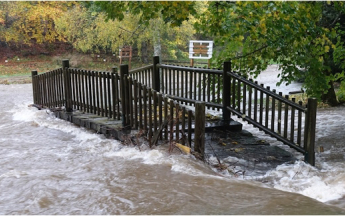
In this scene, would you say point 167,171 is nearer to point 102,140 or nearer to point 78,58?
point 102,140

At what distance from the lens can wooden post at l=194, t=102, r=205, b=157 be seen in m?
5.84

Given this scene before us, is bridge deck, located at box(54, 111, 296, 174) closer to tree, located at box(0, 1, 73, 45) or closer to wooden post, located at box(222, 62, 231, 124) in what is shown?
wooden post, located at box(222, 62, 231, 124)

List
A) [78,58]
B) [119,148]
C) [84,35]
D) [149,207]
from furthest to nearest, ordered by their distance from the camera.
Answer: [78,58] → [84,35] → [119,148] → [149,207]

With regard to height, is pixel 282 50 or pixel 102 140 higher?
pixel 282 50

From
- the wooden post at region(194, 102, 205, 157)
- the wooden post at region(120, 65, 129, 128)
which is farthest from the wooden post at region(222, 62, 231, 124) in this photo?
the wooden post at region(194, 102, 205, 157)

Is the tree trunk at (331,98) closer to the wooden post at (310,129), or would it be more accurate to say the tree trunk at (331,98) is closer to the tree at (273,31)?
the tree at (273,31)

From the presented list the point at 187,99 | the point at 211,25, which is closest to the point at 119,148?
the point at 187,99

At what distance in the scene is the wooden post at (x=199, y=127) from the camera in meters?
5.84

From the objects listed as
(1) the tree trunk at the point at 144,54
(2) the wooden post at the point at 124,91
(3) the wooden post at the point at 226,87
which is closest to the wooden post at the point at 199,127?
(2) the wooden post at the point at 124,91

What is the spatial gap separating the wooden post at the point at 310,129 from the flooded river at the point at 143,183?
188mm

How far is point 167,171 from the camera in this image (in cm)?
574

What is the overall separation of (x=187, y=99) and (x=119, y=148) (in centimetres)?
271

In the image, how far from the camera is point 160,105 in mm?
6520

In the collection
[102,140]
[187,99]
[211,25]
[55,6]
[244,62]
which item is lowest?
[102,140]
